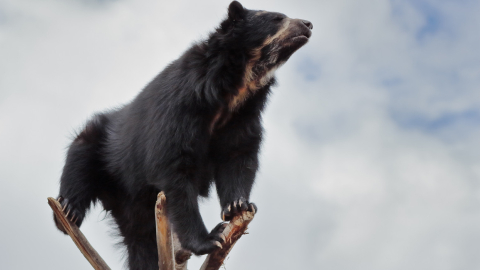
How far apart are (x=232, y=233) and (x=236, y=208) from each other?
1.14 feet

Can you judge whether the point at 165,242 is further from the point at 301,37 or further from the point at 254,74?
the point at 301,37

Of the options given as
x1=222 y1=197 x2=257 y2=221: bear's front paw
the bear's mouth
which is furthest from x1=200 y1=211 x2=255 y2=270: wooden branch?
the bear's mouth

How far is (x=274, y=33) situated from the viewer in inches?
324

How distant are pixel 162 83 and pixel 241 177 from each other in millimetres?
1585

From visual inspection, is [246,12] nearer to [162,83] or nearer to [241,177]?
[162,83]

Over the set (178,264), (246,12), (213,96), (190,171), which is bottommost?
(178,264)

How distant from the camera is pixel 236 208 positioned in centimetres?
790

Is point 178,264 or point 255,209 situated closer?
point 255,209

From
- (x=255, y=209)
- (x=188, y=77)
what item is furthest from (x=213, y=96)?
(x=255, y=209)

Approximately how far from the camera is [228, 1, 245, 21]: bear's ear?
8.23m

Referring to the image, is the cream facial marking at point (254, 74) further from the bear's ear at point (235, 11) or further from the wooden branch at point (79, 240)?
the wooden branch at point (79, 240)

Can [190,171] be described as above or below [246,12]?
below

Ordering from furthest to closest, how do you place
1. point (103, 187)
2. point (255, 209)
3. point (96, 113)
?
point (96, 113), point (103, 187), point (255, 209)

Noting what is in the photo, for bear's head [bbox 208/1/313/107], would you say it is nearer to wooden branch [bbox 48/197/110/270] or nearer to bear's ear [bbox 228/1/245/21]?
bear's ear [bbox 228/1/245/21]
